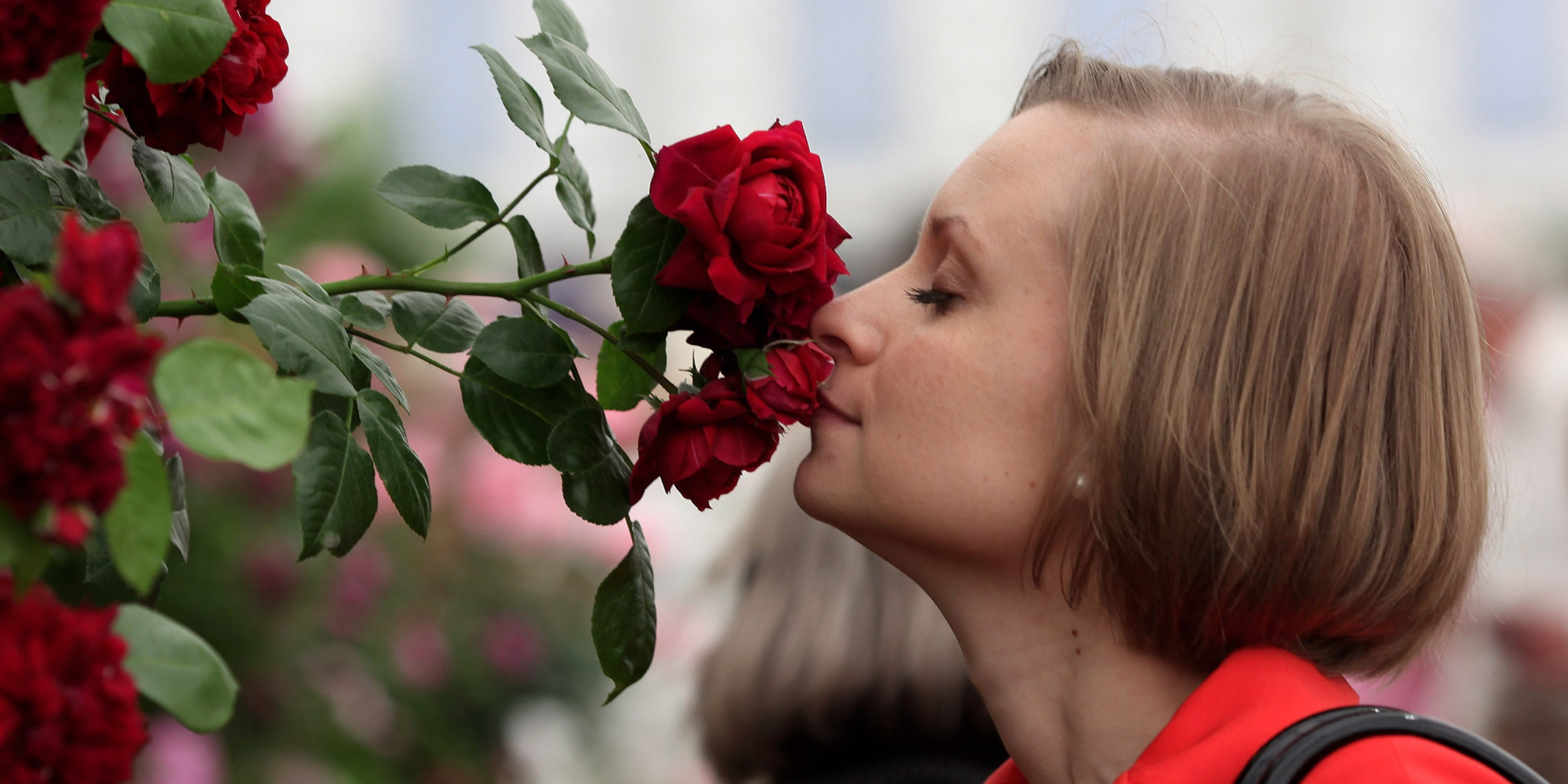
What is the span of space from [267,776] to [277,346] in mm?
846

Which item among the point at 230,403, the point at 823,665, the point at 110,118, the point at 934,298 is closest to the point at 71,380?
the point at 230,403

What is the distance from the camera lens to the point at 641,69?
10.5 ft

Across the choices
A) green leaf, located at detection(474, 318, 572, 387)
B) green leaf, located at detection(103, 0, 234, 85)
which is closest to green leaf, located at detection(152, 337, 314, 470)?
green leaf, located at detection(103, 0, 234, 85)

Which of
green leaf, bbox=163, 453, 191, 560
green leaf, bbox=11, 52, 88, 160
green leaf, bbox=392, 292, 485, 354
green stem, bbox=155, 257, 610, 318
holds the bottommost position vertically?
green leaf, bbox=163, 453, 191, 560

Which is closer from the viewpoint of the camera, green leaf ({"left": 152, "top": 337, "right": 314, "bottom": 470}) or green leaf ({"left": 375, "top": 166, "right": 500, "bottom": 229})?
green leaf ({"left": 152, "top": 337, "right": 314, "bottom": 470})

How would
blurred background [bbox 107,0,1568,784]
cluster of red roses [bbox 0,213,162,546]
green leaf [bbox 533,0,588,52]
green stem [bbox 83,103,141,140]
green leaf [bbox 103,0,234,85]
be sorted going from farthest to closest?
1. blurred background [bbox 107,0,1568,784]
2. green leaf [bbox 533,0,588,52]
3. green stem [bbox 83,103,141,140]
4. green leaf [bbox 103,0,234,85]
5. cluster of red roses [bbox 0,213,162,546]

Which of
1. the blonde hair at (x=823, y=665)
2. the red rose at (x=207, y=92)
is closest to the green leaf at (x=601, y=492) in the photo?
the red rose at (x=207, y=92)

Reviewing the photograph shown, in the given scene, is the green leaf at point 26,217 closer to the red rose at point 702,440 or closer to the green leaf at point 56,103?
the green leaf at point 56,103

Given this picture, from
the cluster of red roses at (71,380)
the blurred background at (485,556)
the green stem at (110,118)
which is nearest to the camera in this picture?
the cluster of red roses at (71,380)

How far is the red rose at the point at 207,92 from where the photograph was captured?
462 millimetres

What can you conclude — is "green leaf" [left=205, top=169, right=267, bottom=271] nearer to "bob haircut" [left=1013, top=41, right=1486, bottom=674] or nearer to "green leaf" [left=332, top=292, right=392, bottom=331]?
"green leaf" [left=332, top=292, right=392, bottom=331]

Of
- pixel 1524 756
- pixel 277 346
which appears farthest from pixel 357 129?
pixel 1524 756

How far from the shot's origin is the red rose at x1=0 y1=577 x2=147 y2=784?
10.0 inches

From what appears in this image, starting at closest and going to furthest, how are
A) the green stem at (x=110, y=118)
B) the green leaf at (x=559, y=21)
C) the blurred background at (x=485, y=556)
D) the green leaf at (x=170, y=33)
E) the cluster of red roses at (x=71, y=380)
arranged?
1. the cluster of red roses at (x=71, y=380)
2. the green leaf at (x=170, y=33)
3. the green stem at (x=110, y=118)
4. the green leaf at (x=559, y=21)
5. the blurred background at (x=485, y=556)
